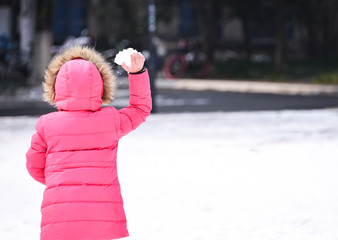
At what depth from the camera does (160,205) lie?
21.6ft

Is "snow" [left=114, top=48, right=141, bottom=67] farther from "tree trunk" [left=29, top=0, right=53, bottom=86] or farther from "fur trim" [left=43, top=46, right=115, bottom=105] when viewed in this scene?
"tree trunk" [left=29, top=0, right=53, bottom=86]

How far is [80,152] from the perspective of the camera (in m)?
3.50

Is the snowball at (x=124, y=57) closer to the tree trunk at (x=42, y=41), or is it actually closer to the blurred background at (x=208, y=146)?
the blurred background at (x=208, y=146)

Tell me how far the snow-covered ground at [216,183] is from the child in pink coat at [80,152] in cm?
203

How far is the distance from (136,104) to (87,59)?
35cm

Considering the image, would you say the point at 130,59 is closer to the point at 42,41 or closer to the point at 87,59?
the point at 87,59

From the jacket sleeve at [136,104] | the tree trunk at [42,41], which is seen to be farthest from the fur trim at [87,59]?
the tree trunk at [42,41]

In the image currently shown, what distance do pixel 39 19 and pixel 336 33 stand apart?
14487mm

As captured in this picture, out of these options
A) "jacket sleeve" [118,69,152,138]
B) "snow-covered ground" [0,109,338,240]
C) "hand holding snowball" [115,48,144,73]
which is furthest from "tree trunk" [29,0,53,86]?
"hand holding snowball" [115,48,144,73]

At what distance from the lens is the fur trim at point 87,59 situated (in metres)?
3.55

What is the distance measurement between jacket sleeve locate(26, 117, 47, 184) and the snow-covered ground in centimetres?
198

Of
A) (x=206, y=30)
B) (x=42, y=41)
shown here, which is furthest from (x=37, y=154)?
(x=206, y=30)

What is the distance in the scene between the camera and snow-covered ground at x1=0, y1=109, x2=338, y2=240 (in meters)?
5.78

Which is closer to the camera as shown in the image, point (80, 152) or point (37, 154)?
point (80, 152)
